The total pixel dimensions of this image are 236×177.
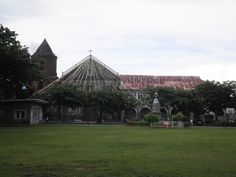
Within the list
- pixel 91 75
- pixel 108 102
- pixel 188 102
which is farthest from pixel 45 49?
pixel 188 102

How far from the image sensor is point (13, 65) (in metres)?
42.6

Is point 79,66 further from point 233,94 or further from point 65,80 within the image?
point 233,94

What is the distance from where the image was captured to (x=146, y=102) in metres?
77.6

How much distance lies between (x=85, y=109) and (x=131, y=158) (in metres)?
61.8

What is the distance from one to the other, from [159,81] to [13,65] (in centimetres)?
4914

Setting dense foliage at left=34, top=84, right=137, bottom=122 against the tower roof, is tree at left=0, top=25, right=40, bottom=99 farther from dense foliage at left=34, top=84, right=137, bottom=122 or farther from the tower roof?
the tower roof

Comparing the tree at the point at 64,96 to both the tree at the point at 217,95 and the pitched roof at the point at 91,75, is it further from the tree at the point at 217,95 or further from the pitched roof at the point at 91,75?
the tree at the point at 217,95

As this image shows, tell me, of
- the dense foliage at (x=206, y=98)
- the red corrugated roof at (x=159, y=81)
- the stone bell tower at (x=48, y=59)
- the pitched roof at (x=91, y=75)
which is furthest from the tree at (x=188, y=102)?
the stone bell tower at (x=48, y=59)

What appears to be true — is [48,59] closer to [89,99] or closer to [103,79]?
[103,79]

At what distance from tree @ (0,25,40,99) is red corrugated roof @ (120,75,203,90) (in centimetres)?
4099

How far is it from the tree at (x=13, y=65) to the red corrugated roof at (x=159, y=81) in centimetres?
4099

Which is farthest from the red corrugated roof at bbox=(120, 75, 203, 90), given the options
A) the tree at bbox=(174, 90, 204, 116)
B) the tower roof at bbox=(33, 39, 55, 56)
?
the tower roof at bbox=(33, 39, 55, 56)

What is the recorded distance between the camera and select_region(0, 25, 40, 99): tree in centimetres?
4044

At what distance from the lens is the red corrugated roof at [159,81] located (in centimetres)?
8700
